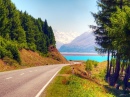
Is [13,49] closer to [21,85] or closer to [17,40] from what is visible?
[17,40]

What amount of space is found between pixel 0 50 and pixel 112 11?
2509 centimetres

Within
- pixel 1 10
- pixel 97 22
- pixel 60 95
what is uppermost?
pixel 1 10

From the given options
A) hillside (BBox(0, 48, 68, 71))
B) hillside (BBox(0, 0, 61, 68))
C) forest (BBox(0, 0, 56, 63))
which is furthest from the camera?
forest (BBox(0, 0, 56, 63))

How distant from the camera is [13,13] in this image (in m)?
66.1

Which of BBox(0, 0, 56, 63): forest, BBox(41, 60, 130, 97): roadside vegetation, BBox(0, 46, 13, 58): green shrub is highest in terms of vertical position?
Answer: BBox(0, 0, 56, 63): forest

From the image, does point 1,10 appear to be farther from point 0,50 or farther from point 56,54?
point 56,54

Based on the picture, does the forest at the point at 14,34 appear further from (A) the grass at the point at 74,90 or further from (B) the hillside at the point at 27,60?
(A) the grass at the point at 74,90

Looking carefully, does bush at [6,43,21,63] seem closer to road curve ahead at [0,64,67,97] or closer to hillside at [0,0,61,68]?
hillside at [0,0,61,68]

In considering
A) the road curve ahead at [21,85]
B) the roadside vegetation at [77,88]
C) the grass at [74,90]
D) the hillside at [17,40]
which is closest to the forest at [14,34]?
the hillside at [17,40]

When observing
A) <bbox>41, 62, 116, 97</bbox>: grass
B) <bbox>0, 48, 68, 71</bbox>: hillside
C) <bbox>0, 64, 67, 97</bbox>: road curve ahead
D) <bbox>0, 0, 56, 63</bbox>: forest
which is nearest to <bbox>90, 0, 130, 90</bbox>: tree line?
<bbox>41, 62, 116, 97</bbox>: grass

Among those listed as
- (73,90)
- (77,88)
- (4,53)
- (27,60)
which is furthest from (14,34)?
(73,90)

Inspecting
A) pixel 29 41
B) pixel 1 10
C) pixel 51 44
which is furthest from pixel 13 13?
pixel 51 44

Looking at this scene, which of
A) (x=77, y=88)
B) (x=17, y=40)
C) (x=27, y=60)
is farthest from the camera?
(x=17, y=40)

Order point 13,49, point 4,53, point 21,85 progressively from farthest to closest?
point 13,49, point 4,53, point 21,85
